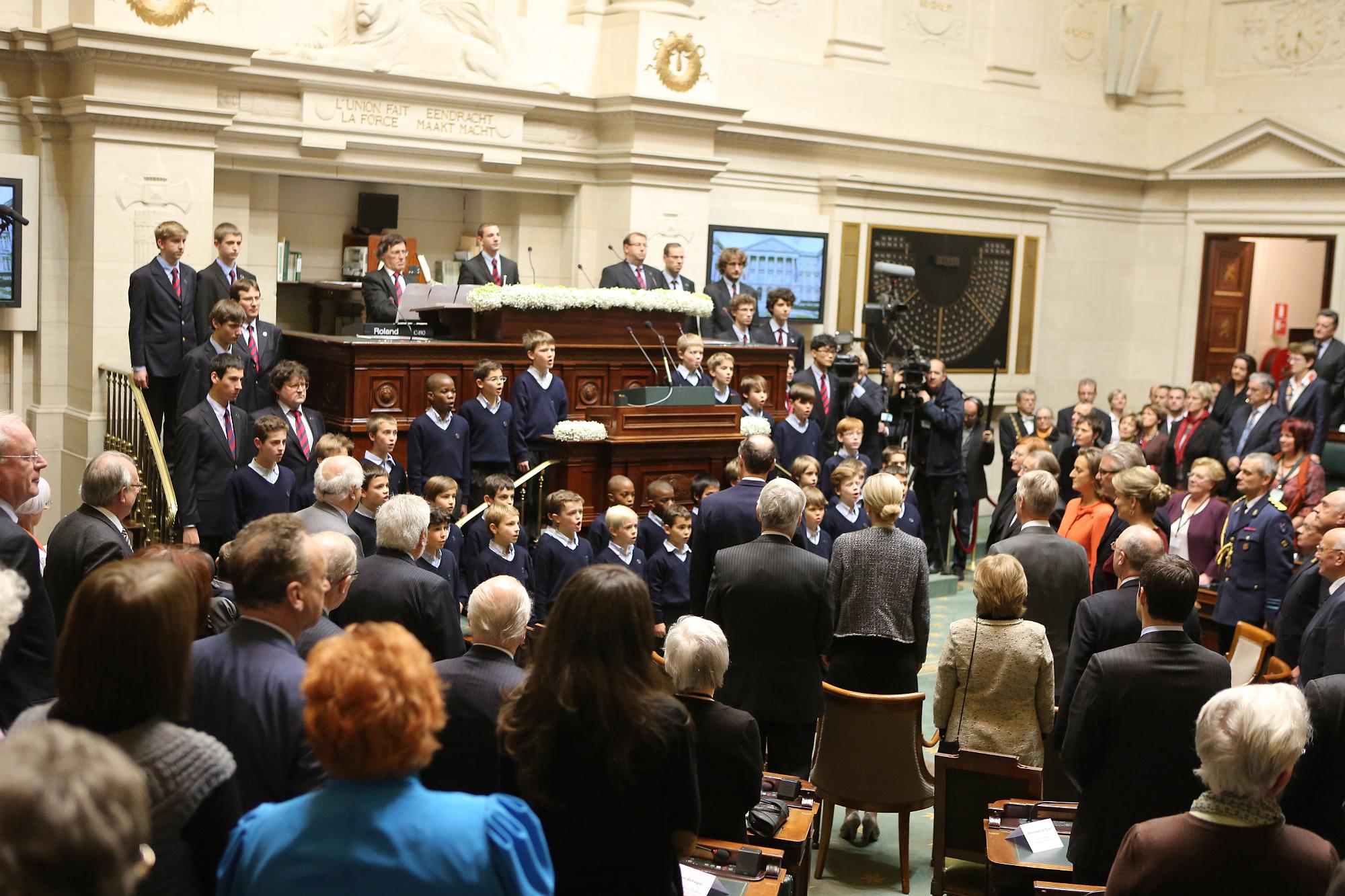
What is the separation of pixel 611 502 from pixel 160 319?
3120 mm

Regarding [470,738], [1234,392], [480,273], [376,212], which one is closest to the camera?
[470,738]

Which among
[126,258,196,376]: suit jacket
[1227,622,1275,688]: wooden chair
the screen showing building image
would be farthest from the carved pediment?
[126,258,196,376]: suit jacket

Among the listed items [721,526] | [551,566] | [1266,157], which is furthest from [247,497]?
[1266,157]

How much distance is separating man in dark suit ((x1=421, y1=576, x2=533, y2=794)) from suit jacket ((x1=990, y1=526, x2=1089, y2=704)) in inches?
117

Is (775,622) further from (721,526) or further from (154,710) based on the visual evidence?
(154,710)

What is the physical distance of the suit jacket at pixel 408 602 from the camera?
427 centimetres

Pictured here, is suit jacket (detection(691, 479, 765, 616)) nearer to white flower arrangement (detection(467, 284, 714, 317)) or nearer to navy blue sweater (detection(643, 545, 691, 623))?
navy blue sweater (detection(643, 545, 691, 623))

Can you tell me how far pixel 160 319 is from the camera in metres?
8.57

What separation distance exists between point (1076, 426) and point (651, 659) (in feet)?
25.2

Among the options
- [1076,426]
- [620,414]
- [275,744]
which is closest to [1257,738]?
[275,744]

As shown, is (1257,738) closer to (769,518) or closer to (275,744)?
(275,744)

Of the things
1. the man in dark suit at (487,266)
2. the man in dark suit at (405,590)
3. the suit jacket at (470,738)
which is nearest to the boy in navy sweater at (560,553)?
the man in dark suit at (405,590)

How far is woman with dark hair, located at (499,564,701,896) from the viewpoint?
9.32ft

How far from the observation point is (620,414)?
835cm
